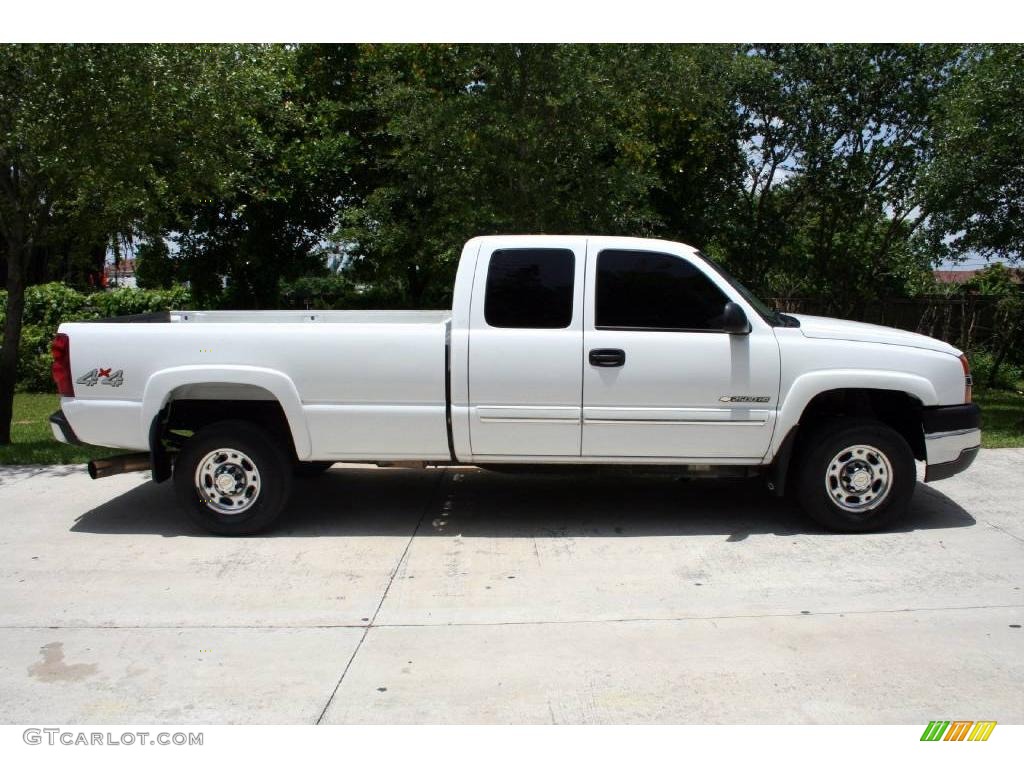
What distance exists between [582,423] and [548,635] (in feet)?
5.98

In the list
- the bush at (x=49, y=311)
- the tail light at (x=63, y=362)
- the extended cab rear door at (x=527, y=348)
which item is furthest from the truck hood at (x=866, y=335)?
the bush at (x=49, y=311)

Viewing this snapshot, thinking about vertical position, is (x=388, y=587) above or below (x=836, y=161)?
below

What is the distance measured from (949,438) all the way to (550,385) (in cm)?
273

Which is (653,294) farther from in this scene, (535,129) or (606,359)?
(535,129)

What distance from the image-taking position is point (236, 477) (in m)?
6.50

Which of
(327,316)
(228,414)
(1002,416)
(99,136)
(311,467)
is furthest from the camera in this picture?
(1002,416)

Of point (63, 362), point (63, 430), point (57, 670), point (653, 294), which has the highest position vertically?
point (653, 294)

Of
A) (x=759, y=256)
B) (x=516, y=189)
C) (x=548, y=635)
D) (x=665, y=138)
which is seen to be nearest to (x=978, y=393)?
(x=759, y=256)

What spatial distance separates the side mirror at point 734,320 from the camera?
612 centimetres

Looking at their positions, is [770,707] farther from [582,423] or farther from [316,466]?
[316,466]

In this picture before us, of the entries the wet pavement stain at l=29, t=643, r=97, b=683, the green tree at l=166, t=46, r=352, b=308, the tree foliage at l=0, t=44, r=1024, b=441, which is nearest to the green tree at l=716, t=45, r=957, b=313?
the tree foliage at l=0, t=44, r=1024, b=441

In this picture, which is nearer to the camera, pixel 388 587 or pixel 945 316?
pixel 388 587

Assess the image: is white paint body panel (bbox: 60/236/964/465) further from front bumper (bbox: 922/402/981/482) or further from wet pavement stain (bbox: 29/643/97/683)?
wet pavement stain (bbox: 29/643/97/683)

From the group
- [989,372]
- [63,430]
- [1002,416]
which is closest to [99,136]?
[63,430]
